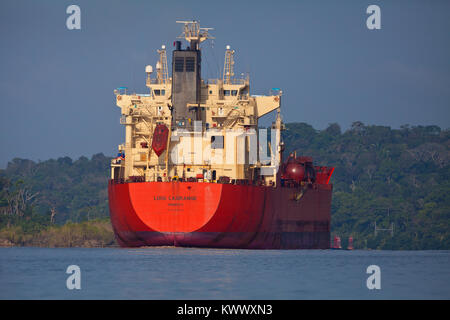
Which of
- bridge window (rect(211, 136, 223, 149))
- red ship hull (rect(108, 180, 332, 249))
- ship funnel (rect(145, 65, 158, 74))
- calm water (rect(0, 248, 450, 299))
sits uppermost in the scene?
ship funnel (rect(145, 65, 158, 74))

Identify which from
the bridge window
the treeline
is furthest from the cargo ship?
the treeline

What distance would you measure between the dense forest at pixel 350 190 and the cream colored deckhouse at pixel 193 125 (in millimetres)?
15906

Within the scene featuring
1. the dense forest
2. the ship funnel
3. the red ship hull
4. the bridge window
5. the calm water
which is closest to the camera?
the calm water

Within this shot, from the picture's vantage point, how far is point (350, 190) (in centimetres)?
15775

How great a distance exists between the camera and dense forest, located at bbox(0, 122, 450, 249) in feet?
327

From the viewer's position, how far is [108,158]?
187750 millimetres

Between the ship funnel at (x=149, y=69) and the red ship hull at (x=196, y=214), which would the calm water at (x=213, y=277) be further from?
the ship funnel at (x=149, y=69)

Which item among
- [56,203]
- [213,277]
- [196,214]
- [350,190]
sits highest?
[350,190]

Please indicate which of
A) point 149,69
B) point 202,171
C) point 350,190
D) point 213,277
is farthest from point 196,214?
point 350,190

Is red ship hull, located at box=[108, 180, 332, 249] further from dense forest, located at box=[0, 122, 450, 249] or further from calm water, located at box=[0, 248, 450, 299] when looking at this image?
dense forest, located at box=[0, 122, 450, 249]

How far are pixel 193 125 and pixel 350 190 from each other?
88598 mm

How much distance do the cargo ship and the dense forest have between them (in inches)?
605

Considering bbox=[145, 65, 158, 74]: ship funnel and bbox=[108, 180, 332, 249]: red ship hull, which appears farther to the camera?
bbox=[145, 65, 158, 74]: ship funnel

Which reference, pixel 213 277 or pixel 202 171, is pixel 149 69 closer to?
pixel 202 171
